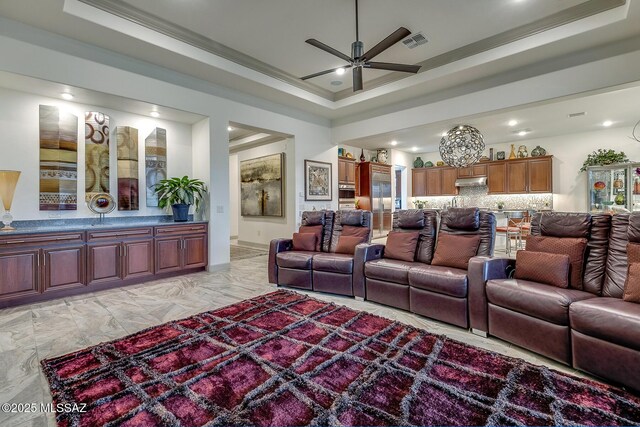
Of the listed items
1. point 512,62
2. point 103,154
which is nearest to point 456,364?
point 512,62

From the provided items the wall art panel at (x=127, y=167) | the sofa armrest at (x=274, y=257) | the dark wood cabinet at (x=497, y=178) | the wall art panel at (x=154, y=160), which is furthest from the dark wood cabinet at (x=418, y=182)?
the wall art panel at (x=127, y=167)

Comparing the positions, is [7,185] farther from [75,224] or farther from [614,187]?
[614,187]

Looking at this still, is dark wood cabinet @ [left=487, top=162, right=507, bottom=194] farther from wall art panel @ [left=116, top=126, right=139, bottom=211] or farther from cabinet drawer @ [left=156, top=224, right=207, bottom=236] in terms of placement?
wall art panel @ [left=116, top=126, right=139, bottom=211]

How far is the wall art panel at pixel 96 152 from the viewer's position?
4.37 metres

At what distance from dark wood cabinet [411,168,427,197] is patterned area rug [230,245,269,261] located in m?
5.89

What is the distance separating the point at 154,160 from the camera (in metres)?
5.02

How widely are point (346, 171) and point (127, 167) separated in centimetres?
486

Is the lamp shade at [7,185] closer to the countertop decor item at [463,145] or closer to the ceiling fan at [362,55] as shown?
the ceiling fan at [362,55]

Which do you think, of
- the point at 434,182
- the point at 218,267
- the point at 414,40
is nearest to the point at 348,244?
the point at 218,267

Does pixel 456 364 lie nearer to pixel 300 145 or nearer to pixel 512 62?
pixel 512 62

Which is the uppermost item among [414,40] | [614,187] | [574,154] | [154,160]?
[414,40]

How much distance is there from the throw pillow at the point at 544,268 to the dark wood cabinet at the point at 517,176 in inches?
269

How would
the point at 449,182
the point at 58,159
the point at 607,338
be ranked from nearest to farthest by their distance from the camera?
the point at 607,338, the point at 58,159, the point at 449,182

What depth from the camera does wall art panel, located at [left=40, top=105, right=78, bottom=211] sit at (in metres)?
4.02
